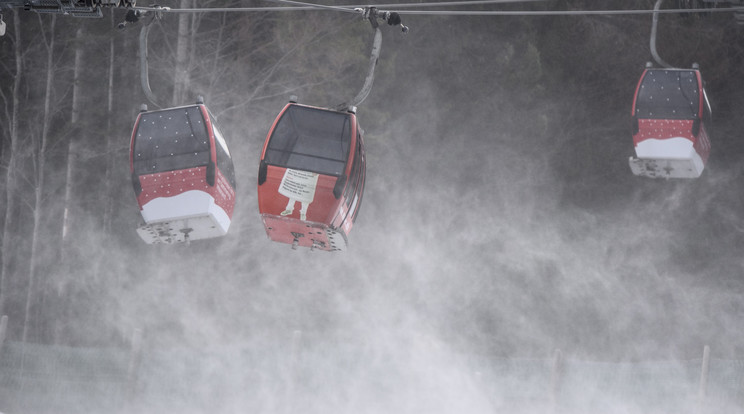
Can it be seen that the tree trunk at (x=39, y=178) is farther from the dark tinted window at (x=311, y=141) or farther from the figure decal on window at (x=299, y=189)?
the figure decal on window at (x=299, y=189)

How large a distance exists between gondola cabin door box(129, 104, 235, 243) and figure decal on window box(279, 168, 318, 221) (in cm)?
108

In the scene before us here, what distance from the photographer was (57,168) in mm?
27500

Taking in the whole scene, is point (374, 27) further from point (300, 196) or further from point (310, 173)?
point (300, 196)

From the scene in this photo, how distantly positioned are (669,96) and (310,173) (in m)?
7.13

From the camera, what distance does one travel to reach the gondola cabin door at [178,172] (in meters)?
15.0

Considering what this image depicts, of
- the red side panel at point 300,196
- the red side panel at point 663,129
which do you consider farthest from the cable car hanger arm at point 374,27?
the red side panel at point 663,129

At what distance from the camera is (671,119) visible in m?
18.5

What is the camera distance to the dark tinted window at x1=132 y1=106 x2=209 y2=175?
594 inches

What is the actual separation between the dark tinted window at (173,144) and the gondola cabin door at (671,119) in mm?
7664

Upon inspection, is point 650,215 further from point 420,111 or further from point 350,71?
point 350,71

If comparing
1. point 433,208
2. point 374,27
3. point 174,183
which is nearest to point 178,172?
point 174,183

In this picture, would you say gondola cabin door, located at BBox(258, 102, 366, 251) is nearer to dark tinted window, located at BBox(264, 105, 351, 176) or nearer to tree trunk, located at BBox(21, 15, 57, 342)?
dark tinted window, located at BBox(264, 105, 351, 176)

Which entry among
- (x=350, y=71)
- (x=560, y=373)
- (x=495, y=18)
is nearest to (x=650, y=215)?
(x=495, y=18)

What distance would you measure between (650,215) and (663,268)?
4.45 ft
